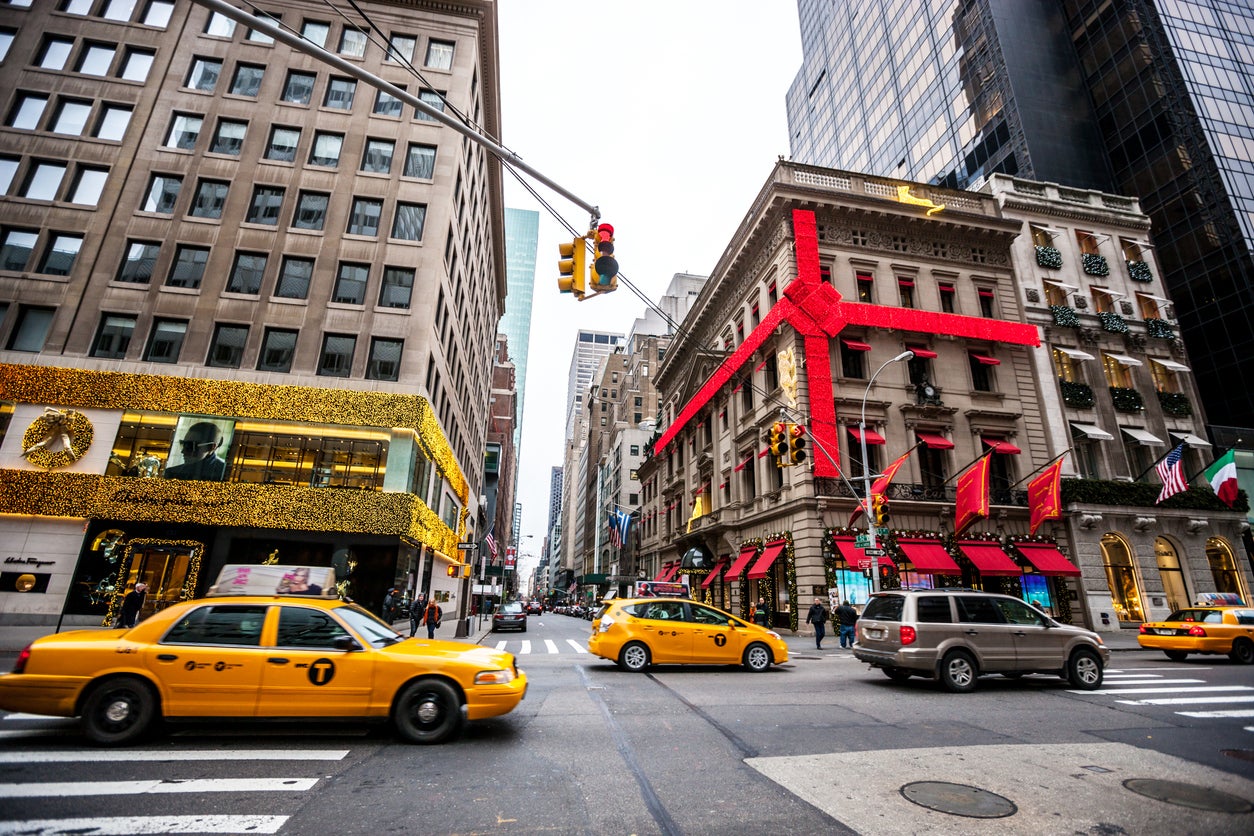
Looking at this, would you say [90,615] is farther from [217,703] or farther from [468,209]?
[468,209]

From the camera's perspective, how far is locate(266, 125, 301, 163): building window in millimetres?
26094

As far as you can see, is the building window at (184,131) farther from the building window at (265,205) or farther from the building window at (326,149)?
the building window at (326,149)

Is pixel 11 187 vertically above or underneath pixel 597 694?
above

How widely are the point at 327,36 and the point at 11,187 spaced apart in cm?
1550

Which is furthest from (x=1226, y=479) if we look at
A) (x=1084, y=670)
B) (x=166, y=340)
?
(x=166, y=340)

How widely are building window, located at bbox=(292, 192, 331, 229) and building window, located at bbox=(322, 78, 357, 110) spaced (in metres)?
5.29

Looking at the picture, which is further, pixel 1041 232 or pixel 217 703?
pixel 1041 232

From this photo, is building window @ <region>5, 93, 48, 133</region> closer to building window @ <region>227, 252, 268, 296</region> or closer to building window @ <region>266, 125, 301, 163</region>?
building window @ <region>266, 125, 301, 163</region>

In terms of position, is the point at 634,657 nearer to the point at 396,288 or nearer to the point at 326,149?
the point at 396,288

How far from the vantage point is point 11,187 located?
78.5 feet

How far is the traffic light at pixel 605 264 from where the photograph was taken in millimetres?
8828

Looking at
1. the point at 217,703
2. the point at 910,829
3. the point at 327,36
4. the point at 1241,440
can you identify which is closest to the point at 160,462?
the point at 217,703

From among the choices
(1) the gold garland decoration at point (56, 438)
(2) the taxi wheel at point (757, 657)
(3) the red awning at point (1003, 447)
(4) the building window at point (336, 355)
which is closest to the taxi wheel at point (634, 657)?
(2) the taxi wheel at point (757, 657)

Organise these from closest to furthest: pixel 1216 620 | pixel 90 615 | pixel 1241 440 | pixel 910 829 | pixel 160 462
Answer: pixel 910 829, pixel 1216 620, pixel 90 615, pixel 160 462, pixel 1241 440
